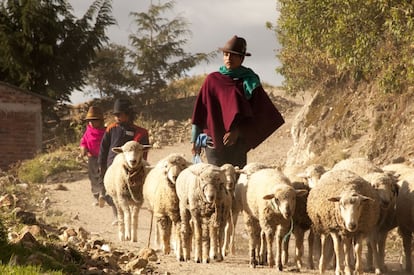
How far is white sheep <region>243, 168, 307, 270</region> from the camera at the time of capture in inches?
338

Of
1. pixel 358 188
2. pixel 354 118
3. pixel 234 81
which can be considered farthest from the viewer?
pixel 354 118

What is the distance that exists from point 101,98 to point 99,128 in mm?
20529

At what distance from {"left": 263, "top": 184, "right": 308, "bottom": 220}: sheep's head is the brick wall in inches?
748

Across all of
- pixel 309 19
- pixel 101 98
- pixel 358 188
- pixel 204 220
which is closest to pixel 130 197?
pixel 204 220

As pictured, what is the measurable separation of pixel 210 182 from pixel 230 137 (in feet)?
3.32

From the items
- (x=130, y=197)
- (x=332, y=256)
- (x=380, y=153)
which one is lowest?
(x=332, y=256)

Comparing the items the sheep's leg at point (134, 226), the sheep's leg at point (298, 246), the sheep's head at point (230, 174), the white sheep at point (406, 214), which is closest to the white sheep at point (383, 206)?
the white sheep at point (406, 214)

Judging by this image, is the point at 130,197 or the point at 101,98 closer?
the point at 130,197

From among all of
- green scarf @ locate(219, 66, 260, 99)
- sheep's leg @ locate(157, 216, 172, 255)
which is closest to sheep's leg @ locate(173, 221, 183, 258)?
sheep's leg @ locate(157, 216, 172, 255)

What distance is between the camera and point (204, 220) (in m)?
8.88

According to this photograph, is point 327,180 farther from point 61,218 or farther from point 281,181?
point 61,218

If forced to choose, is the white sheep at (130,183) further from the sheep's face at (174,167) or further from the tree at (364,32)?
the tree at (364,32)

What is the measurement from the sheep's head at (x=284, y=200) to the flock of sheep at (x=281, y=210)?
12 millimetres

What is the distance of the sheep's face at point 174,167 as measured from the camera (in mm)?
9531
